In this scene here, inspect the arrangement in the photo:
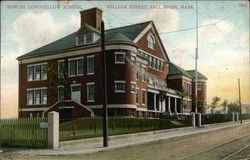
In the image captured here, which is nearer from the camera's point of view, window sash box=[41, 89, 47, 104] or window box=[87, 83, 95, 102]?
window box=[87, 83, 95, 102]

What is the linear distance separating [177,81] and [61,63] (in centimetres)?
2183

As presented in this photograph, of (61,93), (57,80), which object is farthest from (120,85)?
(61,93)

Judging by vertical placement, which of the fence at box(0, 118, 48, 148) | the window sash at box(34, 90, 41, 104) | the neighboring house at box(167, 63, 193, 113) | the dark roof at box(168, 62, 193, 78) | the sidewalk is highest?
the dark roof at box(168, 62, 193, 78)

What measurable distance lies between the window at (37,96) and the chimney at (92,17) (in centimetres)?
1166

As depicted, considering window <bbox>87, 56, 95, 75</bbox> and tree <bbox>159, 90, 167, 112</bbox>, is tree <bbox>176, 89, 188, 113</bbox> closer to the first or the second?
tree <bbox>159, 90, 167, 112</bbox>

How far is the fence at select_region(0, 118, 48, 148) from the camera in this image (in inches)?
748

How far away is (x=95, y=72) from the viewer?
43406 mm

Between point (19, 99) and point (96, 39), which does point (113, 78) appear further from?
point (19, 99)

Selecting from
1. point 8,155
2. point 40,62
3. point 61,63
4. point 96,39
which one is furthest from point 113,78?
point 8,155

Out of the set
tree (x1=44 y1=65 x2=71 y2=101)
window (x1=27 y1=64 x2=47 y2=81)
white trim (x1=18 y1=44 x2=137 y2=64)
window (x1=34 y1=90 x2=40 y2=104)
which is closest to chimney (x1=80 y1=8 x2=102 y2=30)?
white trim (x1=18 y1=44 x2=137 y2=64)

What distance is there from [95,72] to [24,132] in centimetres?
2403

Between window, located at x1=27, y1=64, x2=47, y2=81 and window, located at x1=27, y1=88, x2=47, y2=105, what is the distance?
1.77 meters

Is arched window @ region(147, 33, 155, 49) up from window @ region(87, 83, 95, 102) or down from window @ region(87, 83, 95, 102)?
up

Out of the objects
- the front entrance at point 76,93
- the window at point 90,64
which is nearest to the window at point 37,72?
the front entrance at point 76,93
